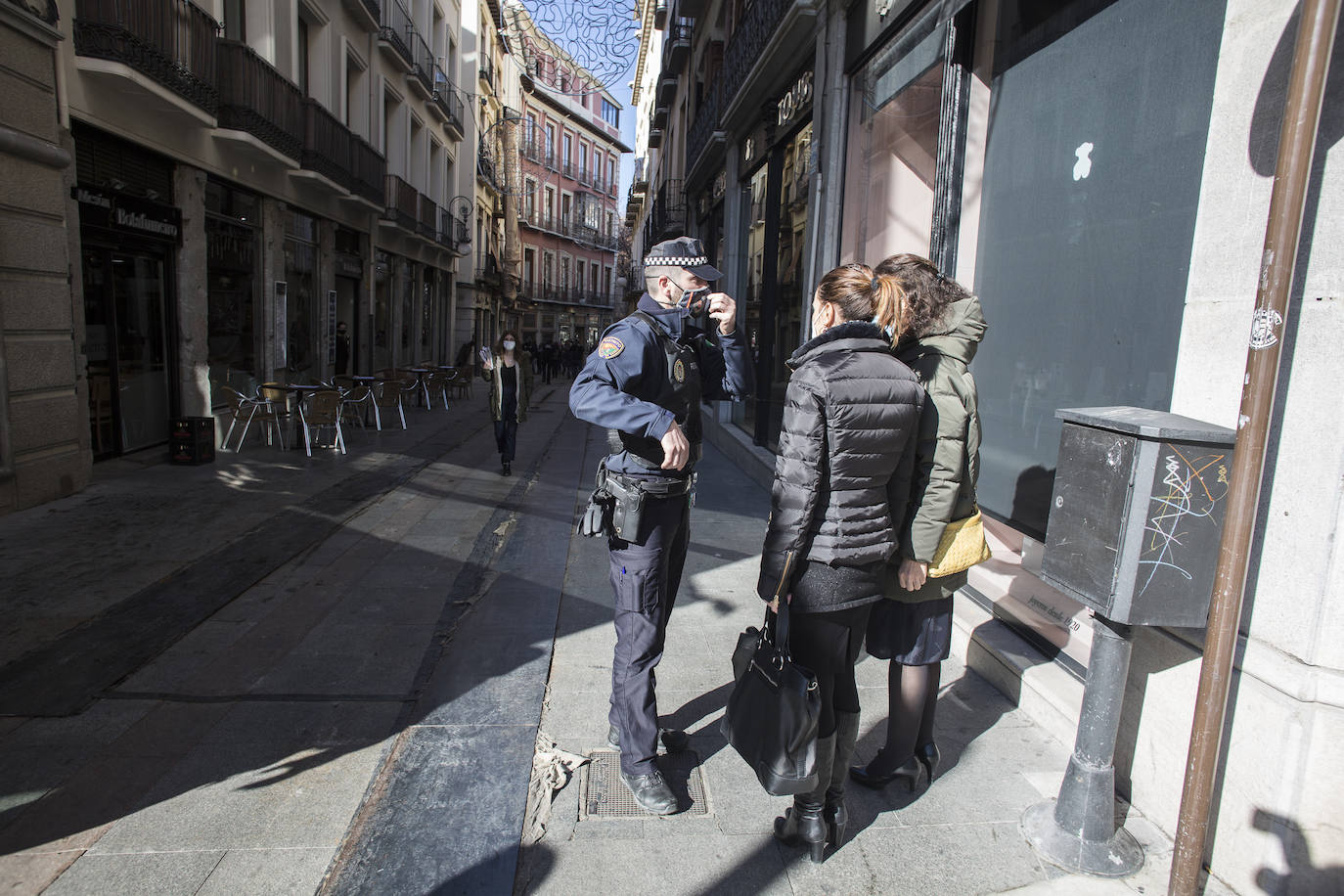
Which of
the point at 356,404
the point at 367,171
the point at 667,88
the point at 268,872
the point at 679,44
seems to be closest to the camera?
the point at 268,872

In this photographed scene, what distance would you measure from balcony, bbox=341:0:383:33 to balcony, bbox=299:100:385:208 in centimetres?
241

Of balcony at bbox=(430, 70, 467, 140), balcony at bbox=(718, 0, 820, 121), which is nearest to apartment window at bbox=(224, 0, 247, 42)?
balcony at bbox=(718, 0, 820, 121)

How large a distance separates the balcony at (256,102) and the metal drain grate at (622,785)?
10.7 m

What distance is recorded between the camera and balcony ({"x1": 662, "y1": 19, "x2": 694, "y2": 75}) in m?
20.1

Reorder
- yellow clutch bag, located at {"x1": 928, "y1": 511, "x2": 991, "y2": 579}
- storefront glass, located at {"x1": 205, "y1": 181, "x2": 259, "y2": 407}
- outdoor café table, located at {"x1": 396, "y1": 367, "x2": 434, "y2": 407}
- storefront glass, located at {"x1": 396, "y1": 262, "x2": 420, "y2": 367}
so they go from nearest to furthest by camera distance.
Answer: yellow clutch bag, located at {"x1": 928, "y1": 511, "x2": 991, "y2": 579} → storefront glass, located at {"x1": 205, "y1": 181, "x2": 259, "y2": 407} → outdoor café table, located at {"x1": 396, "y1": 367, "x2": 434, "y2": 407} → storefront glass, located at {"x1": 396, "y1": 262, "x2": 420, "y2": 367}

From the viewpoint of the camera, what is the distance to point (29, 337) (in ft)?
22.5

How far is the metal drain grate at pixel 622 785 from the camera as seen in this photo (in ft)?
9.09

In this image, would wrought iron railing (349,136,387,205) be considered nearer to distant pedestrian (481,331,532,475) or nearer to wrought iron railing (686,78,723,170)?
wrought iron railing (686,78,723,170)

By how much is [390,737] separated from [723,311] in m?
2.17

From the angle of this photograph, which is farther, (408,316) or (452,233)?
(452,233)

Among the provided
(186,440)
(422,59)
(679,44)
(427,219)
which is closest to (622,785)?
(186,440)

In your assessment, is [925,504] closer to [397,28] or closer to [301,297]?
[301,297]

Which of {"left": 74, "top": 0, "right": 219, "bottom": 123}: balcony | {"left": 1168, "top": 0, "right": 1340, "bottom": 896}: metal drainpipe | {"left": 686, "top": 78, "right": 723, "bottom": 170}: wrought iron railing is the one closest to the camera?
{"left": 1168, "top": 0, "right": 1340, "bottom": 896}: metal drainpipe

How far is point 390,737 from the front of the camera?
128 inches
